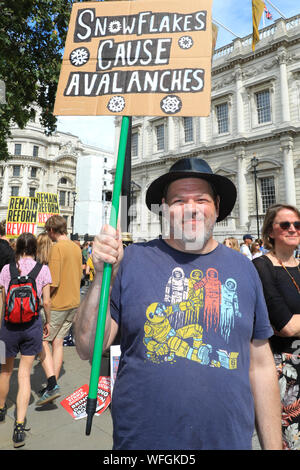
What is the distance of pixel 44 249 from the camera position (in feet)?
14.4

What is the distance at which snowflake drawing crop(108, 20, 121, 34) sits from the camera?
6.26 ft

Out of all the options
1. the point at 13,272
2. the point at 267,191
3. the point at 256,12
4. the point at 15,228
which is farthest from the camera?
the point at 267,191

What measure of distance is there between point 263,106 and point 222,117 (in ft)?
11.5

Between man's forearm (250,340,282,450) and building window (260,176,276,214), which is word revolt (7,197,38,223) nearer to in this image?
man's forearm (250,340,282,450)

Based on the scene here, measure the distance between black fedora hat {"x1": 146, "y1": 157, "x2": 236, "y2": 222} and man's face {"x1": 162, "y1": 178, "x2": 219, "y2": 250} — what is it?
45 mm

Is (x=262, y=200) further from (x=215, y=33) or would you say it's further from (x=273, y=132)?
(x=215, y=33)

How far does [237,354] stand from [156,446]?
53cm

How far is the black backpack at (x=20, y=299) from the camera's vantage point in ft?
Answer: 10.6

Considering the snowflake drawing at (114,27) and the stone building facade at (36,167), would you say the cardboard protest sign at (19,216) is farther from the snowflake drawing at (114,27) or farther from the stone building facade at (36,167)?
the stone building facade at (36,167)

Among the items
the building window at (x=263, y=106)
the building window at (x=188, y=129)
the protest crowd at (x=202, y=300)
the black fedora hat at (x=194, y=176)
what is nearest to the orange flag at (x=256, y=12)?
the protest crowd at (x=202, y=300)

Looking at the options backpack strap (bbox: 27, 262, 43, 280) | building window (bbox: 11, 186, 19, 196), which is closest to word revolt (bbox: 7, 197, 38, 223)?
backpack strap (bbox: 27, 262, 43, 280)

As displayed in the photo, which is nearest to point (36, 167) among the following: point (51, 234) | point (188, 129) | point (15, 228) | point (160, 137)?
point (160, 137)

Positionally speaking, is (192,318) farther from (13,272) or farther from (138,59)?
(13,272)

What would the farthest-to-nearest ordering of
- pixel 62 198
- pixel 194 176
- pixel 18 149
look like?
1. pixel 62 198
2. pixel 18 149
3. pixel 194 176
